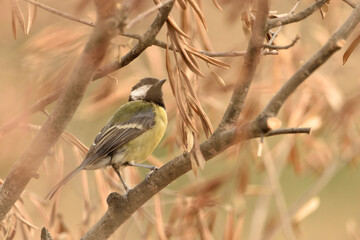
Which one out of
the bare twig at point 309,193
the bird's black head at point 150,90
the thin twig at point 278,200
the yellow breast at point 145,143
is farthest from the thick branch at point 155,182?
the bird's black head at point 150,90

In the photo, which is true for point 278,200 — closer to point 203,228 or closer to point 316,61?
point 203,228

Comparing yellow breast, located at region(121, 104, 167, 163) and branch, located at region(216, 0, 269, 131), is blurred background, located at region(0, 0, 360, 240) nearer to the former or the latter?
yellow breast, located at region(121, 104, 167, 163)

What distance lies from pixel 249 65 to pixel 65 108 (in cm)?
40

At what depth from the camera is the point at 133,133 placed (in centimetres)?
297

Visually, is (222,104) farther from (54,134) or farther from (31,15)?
(54,134)

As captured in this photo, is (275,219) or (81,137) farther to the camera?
(275,219)

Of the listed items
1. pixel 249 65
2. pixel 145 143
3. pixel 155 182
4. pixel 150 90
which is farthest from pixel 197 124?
pixel 249 65

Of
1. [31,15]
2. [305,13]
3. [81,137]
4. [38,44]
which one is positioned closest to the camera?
[305,13]

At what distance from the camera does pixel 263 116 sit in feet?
4.26

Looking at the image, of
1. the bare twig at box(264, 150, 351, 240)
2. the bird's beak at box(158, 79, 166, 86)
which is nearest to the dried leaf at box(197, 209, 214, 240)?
the bare twig at box(264, 150, 351, 240)

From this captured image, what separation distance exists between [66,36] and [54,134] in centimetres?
105

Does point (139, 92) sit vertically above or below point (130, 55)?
below

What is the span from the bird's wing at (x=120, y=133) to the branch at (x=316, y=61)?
144 centimetres

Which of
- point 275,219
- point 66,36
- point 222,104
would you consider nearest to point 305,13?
point 66,36
